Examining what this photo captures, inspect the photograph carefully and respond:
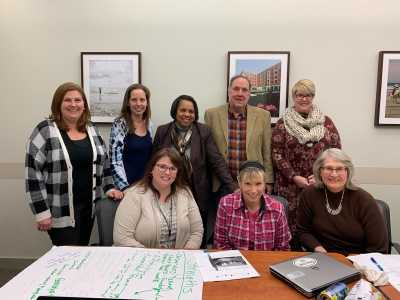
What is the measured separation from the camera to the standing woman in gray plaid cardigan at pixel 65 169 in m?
2.12

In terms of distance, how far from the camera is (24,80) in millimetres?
3104

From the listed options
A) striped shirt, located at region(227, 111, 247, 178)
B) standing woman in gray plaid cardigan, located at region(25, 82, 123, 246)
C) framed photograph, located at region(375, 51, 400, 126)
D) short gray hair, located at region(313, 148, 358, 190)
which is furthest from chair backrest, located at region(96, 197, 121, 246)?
framed photograph, located at region(375, 51, 400, 126)

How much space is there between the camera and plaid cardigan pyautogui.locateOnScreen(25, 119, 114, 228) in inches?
83.3

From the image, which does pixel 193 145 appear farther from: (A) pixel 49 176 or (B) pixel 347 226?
(B) pixel 347 226

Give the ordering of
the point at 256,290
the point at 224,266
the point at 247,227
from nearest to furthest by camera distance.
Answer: the point at 256,290
the point at 224,266
the point at 247,227

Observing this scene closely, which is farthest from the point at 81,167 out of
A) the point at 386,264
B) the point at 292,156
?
the point at 386,264

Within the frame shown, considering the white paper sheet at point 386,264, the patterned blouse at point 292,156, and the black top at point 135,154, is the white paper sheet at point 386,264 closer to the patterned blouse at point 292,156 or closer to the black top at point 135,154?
the patterned blouse at point 292,156

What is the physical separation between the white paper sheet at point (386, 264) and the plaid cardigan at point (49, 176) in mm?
1671

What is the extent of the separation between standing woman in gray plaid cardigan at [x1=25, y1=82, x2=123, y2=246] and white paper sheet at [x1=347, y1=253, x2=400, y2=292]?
1.39 m

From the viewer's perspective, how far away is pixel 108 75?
9.83 ft

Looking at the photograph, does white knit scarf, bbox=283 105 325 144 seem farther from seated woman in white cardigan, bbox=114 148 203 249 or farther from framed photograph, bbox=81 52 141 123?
framed photograph, bbox=81 52 141 123

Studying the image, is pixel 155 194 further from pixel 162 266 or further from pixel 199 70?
pixel 199 70

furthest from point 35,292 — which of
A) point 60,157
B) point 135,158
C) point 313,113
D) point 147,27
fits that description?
point 147,27

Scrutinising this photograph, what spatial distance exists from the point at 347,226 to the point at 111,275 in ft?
4.31
